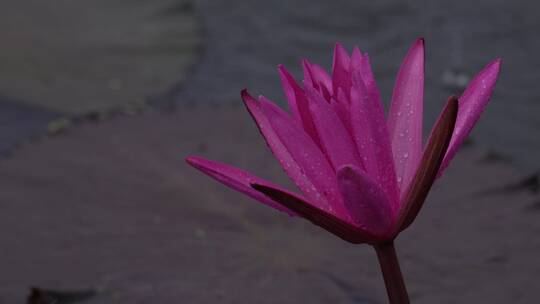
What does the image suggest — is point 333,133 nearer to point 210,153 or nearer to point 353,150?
point 353,150

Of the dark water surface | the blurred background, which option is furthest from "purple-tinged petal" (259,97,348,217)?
the dark water surface

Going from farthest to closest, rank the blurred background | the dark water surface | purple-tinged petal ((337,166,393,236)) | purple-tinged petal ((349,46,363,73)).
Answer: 1. the dark water surface
2. the blurred background
3. purple-tinged petal ((349,46,363,73))
4. purple-tinged petal ((337,166,393,236))

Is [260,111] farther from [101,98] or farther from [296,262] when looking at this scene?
[101,98]

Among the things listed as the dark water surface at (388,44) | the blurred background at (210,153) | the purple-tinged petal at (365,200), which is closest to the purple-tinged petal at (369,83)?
the purple-tinged petal at (365,200)

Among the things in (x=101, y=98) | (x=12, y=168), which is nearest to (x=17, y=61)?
(x=101, y=98)

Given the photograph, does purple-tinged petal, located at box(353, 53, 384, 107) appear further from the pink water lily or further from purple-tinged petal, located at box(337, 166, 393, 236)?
purple-tinged petal, located at box(337, 166, 393, 236)

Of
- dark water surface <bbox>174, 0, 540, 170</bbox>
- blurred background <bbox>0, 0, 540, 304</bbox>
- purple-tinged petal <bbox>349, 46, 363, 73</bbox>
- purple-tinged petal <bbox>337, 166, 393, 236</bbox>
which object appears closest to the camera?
purple-tinged petal <bbox>337, 166, 393, 236</bbox>
